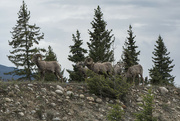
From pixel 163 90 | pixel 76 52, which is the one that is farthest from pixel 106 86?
pixel 76 52

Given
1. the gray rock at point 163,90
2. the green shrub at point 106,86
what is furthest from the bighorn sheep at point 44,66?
the gray rock at point 163,90

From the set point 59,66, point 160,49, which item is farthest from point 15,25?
point 160,49

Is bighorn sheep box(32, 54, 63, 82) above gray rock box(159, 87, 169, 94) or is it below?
above

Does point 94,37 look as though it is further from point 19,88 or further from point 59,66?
point 19,88

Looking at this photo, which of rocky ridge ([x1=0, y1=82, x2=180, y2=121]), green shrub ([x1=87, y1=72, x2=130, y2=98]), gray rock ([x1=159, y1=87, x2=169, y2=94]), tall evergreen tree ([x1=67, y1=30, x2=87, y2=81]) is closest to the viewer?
rocky ridge ([x1=0, y1=82, x2=180, y2=121])

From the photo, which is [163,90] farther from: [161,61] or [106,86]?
Answer: [161,61]

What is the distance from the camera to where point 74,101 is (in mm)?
12133

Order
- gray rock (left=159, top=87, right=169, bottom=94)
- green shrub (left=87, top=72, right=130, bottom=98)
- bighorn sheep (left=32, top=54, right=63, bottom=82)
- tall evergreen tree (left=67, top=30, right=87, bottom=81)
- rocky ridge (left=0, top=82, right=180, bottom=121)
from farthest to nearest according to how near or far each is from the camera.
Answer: tall evergreen tree (left=67, top=30, right=87, bottom=81), bighorn sheep (left=32, top=54, right=63, bottom=82), gray rock (left=159, top=87, right=169, bottom=94), green shrub (left=87, top=72, right=130, bottom=98), rocky ridge (left=0, top=82, right=180, bottom=121)

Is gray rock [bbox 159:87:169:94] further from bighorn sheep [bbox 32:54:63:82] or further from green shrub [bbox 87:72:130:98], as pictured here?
bighorn sheep [bbox 32:54:63:82]

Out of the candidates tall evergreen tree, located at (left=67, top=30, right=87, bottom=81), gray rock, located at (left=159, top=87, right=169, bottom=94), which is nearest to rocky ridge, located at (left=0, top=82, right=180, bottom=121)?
gray rock, located at (left=159, top=87, right=169, bottom=94)

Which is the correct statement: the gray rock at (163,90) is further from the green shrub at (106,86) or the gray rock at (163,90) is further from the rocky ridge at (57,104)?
the green shrub at (106,86)

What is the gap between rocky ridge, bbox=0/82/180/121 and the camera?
405 inches

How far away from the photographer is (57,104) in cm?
1141

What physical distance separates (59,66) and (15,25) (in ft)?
73.4
